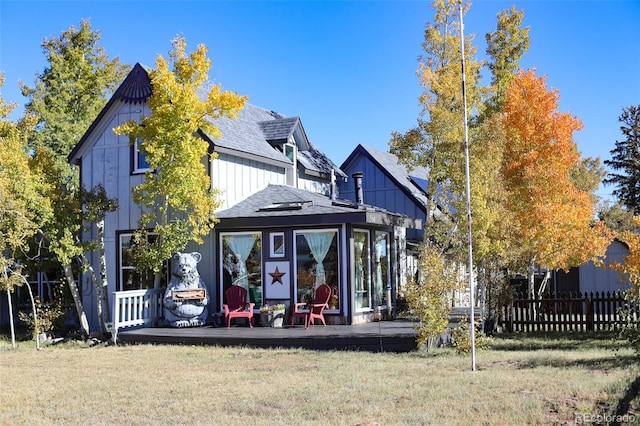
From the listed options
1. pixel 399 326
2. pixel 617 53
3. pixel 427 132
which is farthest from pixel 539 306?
pixel 617 53

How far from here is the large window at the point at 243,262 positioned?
17109 millimetres

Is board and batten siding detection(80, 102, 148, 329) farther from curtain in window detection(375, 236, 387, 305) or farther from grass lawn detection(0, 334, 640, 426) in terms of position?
curtain in window detection(375, 236, 387, 305)

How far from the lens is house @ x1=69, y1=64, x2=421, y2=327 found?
16.5m

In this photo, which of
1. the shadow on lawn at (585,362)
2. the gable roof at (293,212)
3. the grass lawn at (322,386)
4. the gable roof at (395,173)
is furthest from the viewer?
the gable roof at (395,173)

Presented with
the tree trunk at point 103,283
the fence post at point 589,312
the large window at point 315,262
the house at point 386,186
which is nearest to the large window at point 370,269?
the large window at point 315,262

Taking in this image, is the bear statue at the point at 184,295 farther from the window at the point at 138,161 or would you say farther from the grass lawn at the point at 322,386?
the window at the point at 138,161

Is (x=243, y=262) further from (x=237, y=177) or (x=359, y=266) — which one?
(x=359, y=266)

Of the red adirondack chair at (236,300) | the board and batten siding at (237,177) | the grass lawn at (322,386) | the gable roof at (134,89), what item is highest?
the gable roof at (134,89)

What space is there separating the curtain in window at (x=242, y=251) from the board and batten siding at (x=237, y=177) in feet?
3.28

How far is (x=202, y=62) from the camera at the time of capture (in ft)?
53.5

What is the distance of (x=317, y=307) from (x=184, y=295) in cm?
324

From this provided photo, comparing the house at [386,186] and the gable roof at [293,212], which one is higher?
the house at [386,186]

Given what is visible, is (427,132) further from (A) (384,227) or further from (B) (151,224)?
(B) (151,224)

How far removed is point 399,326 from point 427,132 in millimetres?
5372
